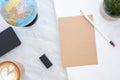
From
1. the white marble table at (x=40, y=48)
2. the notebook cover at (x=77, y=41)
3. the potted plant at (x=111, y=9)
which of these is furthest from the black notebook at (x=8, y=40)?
the potted plant at (x=111, y=9)

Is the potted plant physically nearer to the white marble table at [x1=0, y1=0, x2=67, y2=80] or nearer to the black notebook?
the white marble table at [x1=0, y1=0, x2=67, y2=80]

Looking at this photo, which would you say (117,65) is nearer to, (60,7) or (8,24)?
(60,7)

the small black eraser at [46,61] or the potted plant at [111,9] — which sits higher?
the potted plant at [111,9]

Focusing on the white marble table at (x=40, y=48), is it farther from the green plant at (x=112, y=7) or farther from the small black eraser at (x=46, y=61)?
the green plant at (x=112, y=7)

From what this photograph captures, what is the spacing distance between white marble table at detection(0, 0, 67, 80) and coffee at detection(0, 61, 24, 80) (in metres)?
0.05

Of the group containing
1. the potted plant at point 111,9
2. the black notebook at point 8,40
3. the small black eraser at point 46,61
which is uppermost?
the potted plant at point 111,9

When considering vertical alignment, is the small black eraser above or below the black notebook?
below

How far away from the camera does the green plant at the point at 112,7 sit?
572 millimetres

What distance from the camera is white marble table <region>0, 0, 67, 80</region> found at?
648 mm

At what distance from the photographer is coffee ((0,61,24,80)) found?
0.59 metres

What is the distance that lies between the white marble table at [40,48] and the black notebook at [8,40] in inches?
0.6

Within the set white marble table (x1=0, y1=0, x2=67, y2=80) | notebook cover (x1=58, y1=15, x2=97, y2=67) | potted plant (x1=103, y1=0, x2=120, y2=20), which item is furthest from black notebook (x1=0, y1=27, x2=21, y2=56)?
potted plant (x1=103, y1=0, x2=120, y2=20)

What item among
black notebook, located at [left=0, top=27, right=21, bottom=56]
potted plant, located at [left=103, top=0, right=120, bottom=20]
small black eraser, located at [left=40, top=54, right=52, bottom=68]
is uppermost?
potted plant, located at [left=103, top=0, right=120, bottom=20]

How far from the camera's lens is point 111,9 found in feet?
1.93
